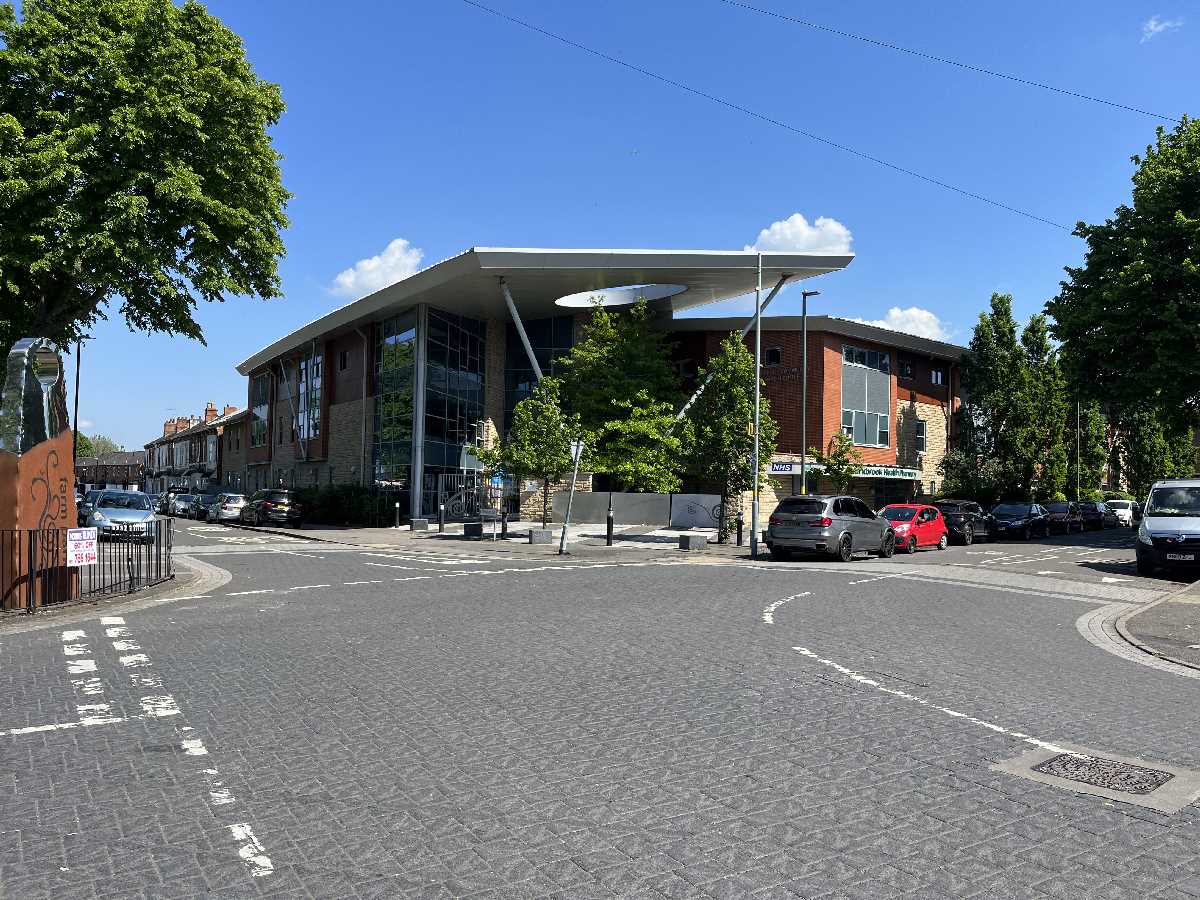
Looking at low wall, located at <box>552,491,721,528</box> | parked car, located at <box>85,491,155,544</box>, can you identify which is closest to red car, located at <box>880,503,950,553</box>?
low wall, located at <box>552,491,721,528</box>

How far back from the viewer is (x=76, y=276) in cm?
1873

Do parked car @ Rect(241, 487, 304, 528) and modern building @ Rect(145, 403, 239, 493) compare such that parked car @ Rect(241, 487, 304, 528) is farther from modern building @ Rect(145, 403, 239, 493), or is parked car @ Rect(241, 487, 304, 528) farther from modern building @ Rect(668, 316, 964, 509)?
modern building @ Rect(145, 403, 239, 493)

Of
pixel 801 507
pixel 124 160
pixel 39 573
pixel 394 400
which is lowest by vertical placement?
pixel 39 573

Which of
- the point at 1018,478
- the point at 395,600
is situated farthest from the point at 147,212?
the point at 1018,478

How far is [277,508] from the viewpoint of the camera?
125 feet

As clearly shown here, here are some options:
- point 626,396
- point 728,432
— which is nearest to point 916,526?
point 728,432

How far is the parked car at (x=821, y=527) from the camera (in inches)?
855

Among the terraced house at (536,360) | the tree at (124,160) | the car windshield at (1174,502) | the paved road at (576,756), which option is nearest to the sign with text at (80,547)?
the paved road at (576,756)

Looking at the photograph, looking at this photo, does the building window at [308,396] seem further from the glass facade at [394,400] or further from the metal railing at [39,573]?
the metal railing at [39,573]

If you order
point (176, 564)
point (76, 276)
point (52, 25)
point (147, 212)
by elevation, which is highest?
point (52, 25)

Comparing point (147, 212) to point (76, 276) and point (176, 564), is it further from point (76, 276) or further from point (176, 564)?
point (176, 564)

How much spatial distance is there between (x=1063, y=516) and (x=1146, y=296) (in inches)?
489

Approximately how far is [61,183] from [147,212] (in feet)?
5.33

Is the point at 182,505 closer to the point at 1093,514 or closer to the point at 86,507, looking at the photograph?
the point at 86,507
